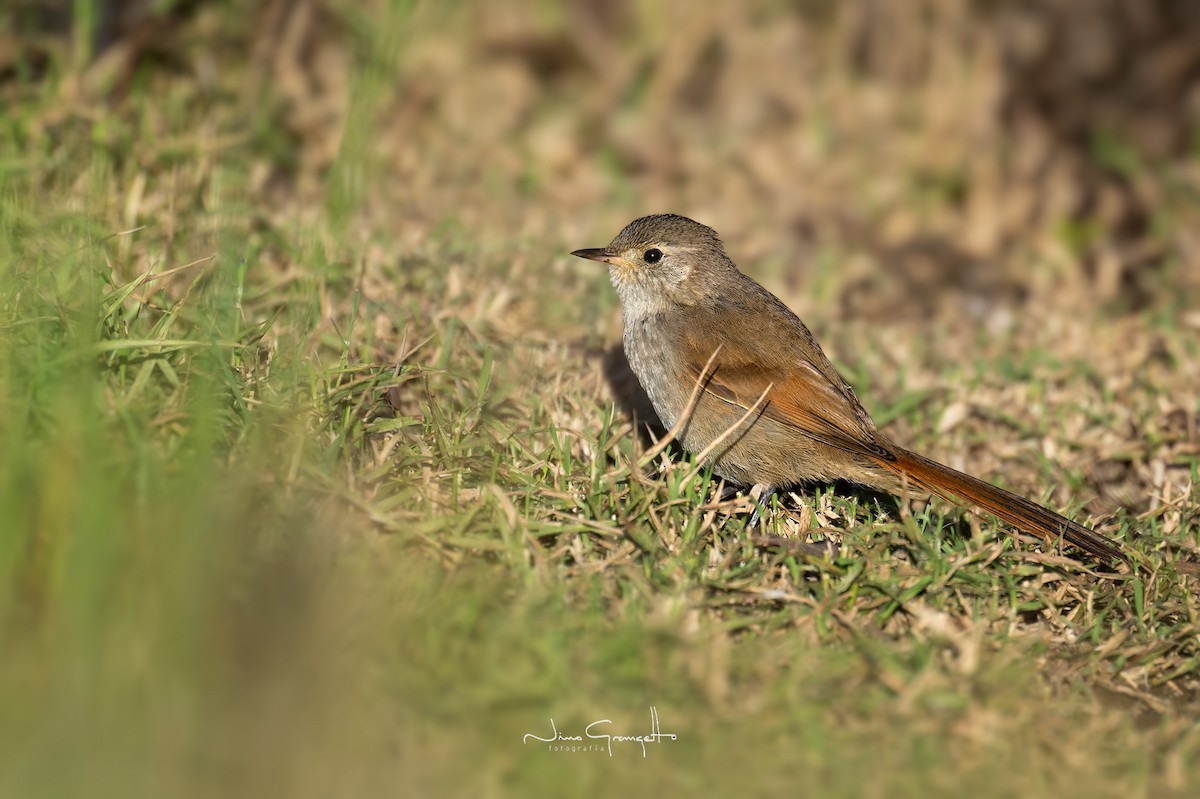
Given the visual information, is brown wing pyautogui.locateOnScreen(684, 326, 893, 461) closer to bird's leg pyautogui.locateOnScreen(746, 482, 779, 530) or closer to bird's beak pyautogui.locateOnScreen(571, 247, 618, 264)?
bird's leg pyautogui.locateOnScreen(746, 482, 779, 530)

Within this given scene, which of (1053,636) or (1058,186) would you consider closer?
(1053,636)

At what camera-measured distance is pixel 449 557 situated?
373 cm

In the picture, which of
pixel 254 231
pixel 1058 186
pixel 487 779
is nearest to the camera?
pixel 487 779

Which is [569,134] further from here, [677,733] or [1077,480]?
[677,733]

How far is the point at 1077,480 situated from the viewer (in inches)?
202

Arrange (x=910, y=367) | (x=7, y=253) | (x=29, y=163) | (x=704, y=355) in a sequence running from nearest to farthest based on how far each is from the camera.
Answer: (x=7, y=253) < (x=704, y=355) < (x=29, y=163) < (x=910, y=367)

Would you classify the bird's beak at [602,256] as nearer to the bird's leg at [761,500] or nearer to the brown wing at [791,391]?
the brown wing at [791,391]

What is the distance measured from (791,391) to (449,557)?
1.56 metres

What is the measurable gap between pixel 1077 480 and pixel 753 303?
1.51 metres

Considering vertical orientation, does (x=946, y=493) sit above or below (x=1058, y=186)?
below

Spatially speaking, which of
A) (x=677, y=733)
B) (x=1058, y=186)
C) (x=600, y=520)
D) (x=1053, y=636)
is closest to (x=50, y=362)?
(x=600, y=520)
